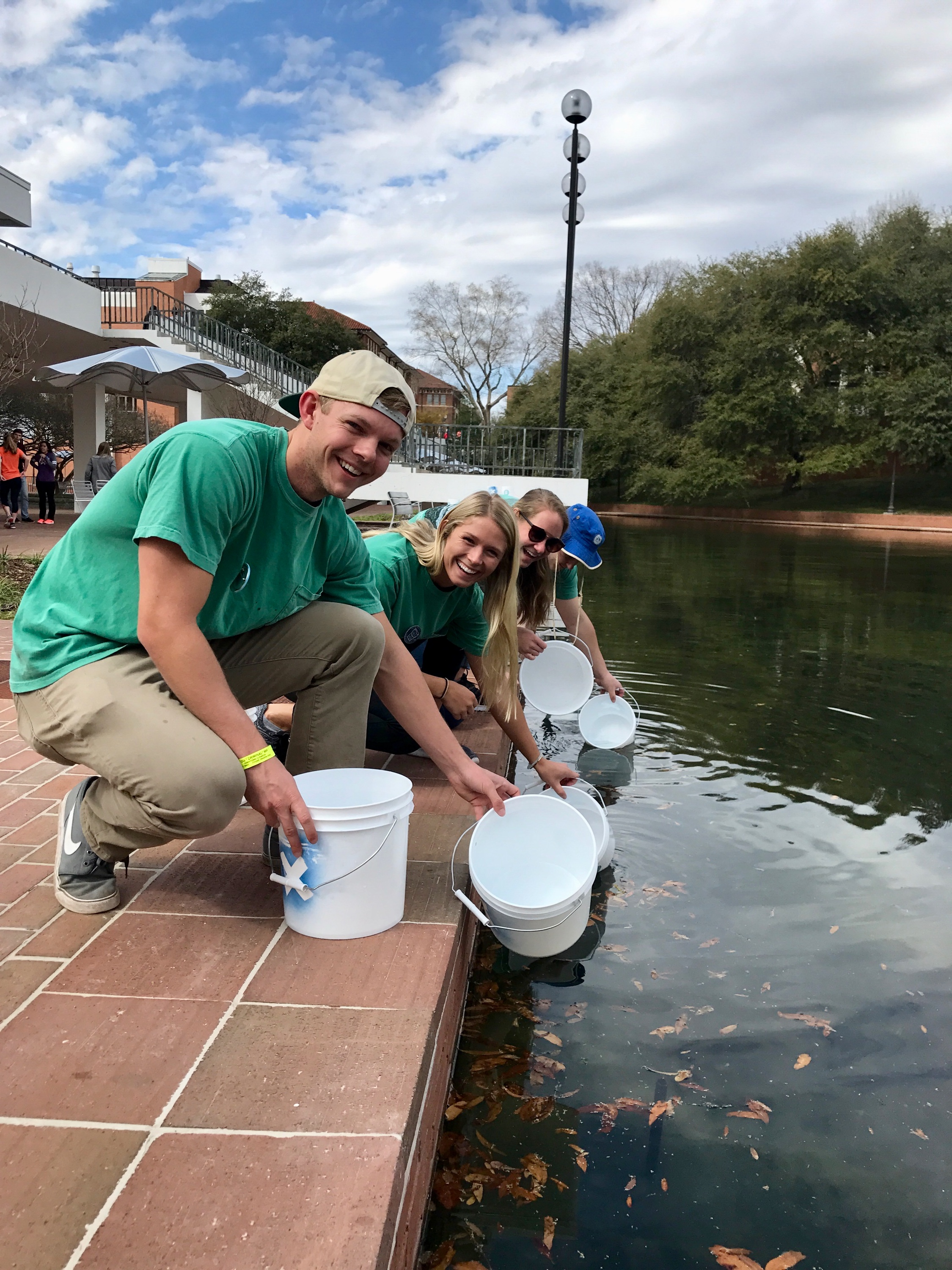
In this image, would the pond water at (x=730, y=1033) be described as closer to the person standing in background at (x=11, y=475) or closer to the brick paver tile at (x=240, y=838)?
the brick paver tile at (x=240, y=838)

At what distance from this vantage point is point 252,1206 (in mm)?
1516

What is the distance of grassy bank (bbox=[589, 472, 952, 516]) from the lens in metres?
37.7

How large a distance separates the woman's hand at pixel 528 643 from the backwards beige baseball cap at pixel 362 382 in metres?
2.31

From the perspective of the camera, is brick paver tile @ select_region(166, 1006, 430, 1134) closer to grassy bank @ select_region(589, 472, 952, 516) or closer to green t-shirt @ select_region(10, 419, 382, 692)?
green t-shirt @ select_region(10, 419, 382, 692)

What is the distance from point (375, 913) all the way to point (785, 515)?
38.3m

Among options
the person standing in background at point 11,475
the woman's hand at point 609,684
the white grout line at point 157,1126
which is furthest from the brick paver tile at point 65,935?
the person standing in background at point 11,475

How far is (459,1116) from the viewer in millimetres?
2393

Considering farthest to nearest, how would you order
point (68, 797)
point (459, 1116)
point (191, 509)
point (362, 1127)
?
point (68, 797), point (459, 1116), point (191, 509), point (362, 1127)

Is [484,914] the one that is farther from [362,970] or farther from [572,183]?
[572,183]

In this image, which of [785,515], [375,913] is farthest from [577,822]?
[785,515]

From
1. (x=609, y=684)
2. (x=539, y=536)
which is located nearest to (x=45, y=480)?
(x=609, y=684)

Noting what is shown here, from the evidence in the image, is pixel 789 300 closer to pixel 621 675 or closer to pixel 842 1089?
pixel 621 675

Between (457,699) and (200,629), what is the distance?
6.47ft

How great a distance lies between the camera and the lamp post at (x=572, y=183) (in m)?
14.1
